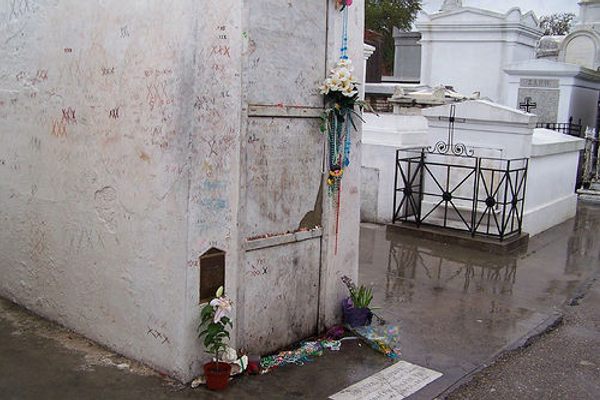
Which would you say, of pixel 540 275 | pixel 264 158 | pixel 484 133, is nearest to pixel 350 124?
pixel 264 158

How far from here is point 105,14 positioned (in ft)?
16.0

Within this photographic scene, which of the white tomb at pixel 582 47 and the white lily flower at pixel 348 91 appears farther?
the white tomb at pixel 582 47

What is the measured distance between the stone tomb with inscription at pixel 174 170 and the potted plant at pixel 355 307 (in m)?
0.09

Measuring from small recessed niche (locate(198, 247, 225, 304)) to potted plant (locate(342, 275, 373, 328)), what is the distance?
1.46 meters

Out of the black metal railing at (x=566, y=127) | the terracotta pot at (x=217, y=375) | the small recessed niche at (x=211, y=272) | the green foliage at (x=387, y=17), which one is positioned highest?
the green foliage at (x=387, y=17)

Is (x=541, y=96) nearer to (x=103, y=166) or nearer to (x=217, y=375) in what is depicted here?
(x=103, y=166)

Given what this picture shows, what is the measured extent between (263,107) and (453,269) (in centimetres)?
425

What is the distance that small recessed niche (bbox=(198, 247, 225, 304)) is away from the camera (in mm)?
4535

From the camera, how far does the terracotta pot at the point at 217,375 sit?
4496mm

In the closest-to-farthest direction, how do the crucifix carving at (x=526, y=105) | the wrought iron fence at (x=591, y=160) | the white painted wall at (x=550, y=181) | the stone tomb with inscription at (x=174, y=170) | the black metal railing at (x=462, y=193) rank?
the stone tomb with inscription at (x=174, y=170)
the black metal railing at (x=462, y=193)
the white painted wall at (x=550, y=181)
the wrought iron fence at (x=591, y=160)
the crucifix carving at (x=526, y=105)

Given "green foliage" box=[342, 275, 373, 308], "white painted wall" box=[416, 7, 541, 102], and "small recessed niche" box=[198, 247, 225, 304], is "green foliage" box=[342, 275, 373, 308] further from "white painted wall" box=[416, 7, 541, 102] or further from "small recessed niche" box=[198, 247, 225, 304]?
"white painted wall" box=[416, 7, 541, 102]

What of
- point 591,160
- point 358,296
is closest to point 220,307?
point 358,296

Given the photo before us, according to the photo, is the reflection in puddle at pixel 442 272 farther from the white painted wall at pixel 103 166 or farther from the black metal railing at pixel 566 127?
the black metal railing at pixel 566 127

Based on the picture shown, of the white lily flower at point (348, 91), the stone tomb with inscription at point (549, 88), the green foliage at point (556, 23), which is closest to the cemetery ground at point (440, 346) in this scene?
the white lily flower at point (348, 91)
